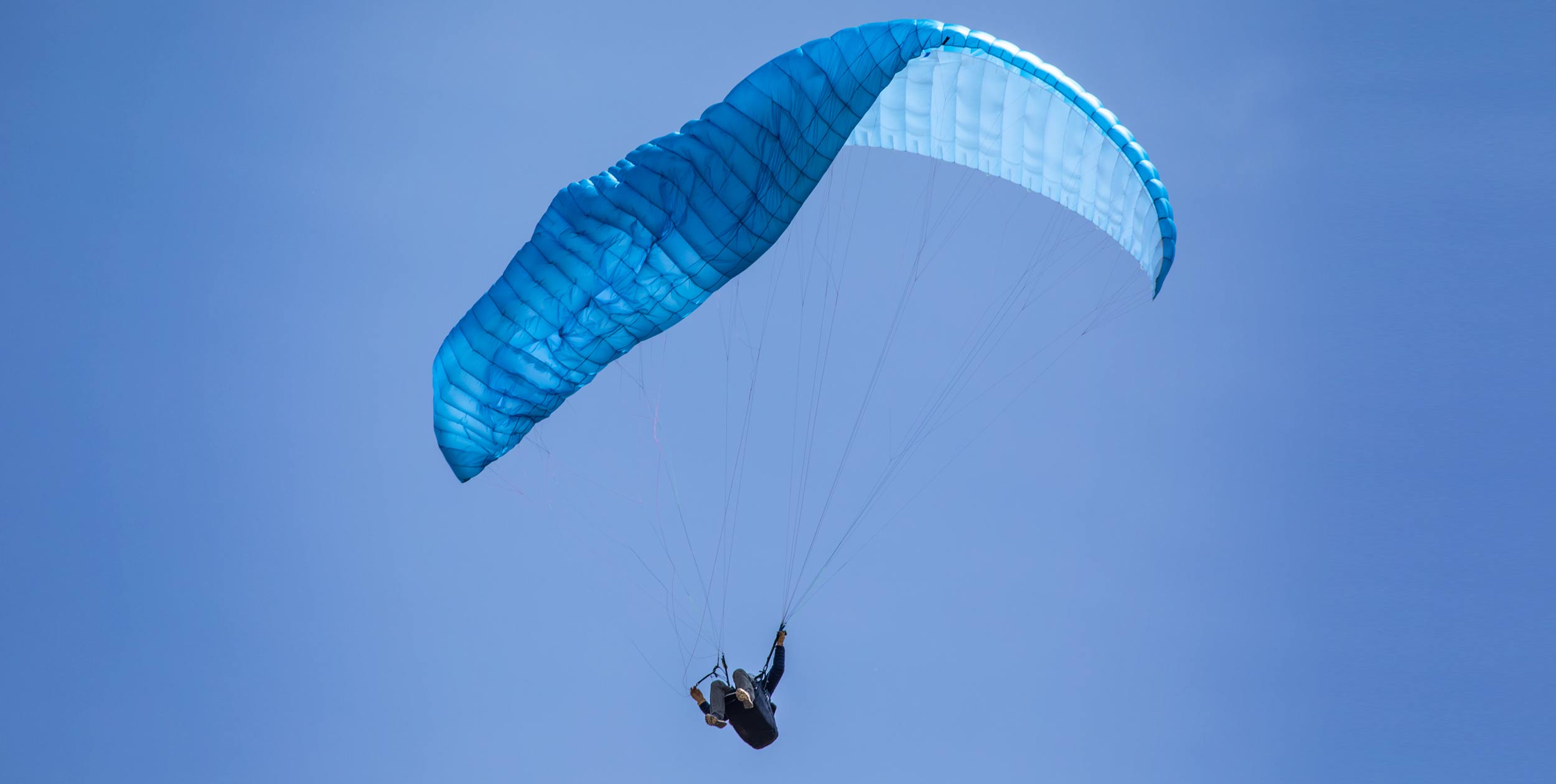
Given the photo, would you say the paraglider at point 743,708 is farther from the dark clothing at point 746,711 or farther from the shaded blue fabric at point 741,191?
the shaded blue fabric at point 741,191

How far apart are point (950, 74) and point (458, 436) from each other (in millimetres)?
5759

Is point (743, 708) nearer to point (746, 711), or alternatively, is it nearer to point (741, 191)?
point (746, 711)

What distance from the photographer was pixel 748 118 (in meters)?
11.9

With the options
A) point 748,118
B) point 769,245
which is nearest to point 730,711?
point 769,245

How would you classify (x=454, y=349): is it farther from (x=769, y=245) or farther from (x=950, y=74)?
(x=950, y=74)

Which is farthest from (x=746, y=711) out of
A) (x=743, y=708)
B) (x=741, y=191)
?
(x=741, y=191)

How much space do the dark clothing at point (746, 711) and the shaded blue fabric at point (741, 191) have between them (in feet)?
10.5

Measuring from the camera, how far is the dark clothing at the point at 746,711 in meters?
13.0

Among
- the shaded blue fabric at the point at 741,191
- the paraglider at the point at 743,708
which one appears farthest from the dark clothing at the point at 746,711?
the shaded blue fabric at the point at 741,191

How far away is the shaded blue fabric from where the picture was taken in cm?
1182

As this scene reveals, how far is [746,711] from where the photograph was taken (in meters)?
13.0

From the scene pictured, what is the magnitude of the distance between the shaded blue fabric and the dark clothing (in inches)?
126

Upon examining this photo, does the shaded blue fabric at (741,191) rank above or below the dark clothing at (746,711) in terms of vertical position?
above

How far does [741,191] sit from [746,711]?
4.81 meters
